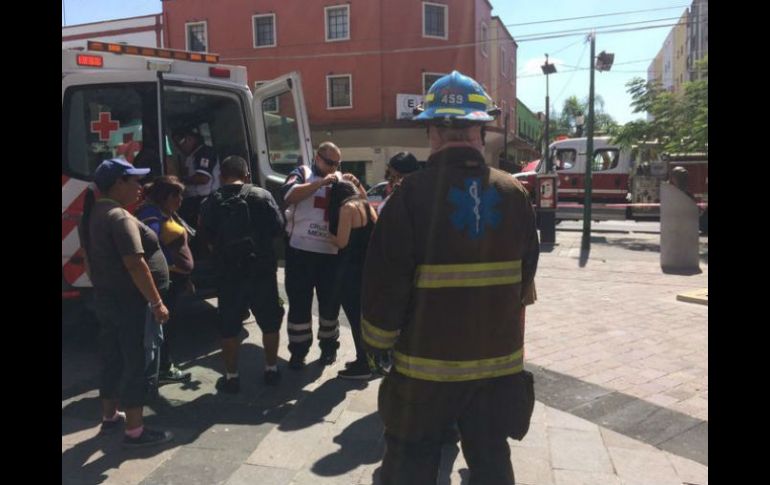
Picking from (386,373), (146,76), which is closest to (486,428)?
(386,373)

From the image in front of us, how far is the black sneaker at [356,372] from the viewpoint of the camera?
15.4ft

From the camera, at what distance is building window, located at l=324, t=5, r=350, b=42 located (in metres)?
27.1

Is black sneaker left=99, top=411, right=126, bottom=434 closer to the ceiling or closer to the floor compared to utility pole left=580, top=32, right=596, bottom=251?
closer to the floor

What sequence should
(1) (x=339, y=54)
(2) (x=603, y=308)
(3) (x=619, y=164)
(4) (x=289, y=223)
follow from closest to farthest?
1. (4) (x=289, y=223)
2. (2) (x=603, y=308)
3. (3) (x=619, y=164)
4. (1) (x=339, y=54)

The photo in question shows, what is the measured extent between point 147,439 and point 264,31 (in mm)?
27051

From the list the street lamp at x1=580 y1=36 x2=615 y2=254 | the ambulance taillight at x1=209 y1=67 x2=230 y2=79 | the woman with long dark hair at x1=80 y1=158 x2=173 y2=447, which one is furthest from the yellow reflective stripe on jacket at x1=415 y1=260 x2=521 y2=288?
the street lamp at x1=580 y1=36 x2=615 y2=254

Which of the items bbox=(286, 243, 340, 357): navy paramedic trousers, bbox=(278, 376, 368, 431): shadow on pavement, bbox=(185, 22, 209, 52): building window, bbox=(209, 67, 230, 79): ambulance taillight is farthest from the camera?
bbox=(185, 22, 209, 52): building window

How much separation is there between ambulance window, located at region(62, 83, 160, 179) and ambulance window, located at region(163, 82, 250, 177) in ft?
2.38

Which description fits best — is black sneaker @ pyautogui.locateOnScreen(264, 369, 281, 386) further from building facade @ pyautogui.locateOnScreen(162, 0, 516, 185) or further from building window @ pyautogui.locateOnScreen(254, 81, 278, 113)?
building facade @ pyautogui.locateOnScreen(162, 0, 516, 185)

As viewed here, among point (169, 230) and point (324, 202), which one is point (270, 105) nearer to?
point (324, 202)
